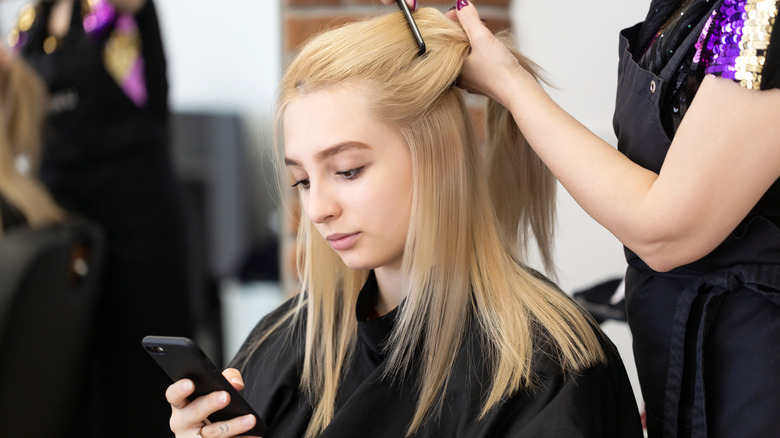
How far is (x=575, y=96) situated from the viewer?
1.36 metres

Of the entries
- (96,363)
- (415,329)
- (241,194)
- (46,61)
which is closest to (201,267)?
(241,194)

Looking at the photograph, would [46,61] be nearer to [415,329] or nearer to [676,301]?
[415,329]

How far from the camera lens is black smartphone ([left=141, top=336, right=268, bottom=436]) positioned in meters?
0.80

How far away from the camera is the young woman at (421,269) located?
0.85 metres

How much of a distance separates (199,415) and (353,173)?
0.30 meters

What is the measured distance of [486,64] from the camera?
2.84 feet

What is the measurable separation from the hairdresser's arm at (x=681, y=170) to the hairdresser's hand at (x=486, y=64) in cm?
2

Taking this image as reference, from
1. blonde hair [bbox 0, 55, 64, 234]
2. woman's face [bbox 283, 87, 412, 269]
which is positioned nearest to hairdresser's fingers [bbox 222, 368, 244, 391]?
woman's face [bbox 283, 87, 412, 269]

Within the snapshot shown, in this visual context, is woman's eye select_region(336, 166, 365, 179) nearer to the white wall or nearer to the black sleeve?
the black sleeve

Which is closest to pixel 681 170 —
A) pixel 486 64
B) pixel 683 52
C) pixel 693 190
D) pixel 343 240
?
pixel 693 190

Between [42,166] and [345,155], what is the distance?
1262 mm

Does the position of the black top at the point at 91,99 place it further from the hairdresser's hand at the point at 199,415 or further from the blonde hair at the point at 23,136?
the hairdresser's hand at the point at 199,415

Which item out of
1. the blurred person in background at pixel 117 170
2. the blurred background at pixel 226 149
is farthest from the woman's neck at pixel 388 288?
the blurred background at pixel 226 149

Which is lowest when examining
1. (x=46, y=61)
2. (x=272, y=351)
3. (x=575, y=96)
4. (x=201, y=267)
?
(x=201, y=267)
